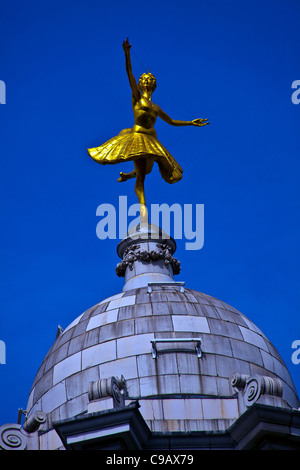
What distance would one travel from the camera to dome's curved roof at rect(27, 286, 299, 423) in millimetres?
38531

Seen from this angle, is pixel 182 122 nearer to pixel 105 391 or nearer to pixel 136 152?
pixel 136 152

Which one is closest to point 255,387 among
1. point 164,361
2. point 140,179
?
point 164,361

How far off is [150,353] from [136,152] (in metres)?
11.6

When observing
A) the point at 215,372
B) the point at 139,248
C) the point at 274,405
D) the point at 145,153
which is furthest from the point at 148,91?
the point at 274,405

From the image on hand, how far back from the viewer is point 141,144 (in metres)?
48.2

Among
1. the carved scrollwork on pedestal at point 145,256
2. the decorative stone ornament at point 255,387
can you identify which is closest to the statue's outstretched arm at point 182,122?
the carved scrollwork on pedestal at point 145,256

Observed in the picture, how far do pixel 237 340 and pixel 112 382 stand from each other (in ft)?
23.8

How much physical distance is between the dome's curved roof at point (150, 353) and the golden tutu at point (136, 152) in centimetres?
710

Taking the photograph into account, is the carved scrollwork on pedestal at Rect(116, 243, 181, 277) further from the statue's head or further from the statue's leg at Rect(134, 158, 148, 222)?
the statue's head

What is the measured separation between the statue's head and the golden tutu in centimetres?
205

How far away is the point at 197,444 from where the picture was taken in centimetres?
3478
